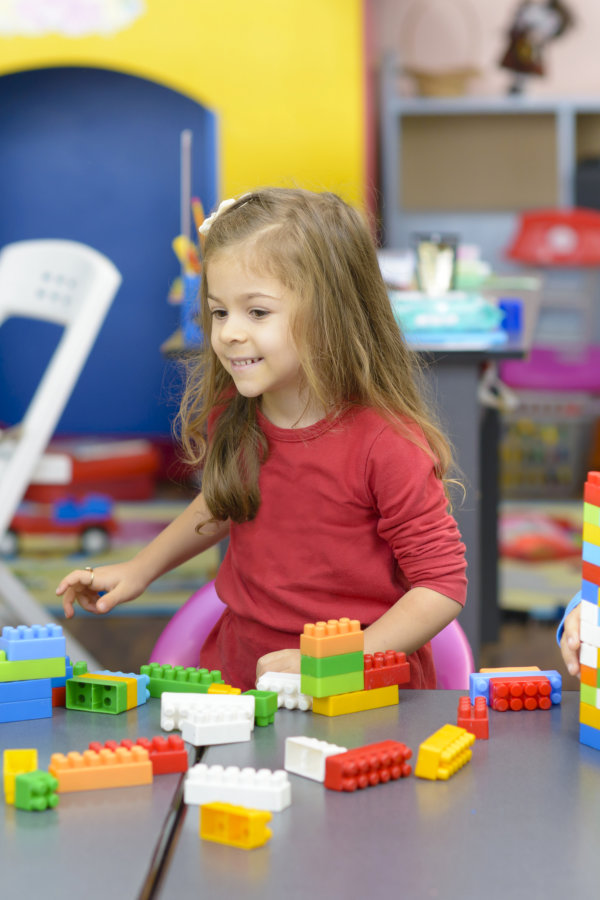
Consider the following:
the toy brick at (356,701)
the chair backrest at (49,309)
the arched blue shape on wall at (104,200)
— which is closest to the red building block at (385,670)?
the toy brick at (356,701)

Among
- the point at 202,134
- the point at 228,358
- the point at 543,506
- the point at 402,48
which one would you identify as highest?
the point at 402,48

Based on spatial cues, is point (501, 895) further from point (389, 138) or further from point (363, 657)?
point (389, 138)

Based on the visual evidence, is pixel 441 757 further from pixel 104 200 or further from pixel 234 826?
pixel 104 200

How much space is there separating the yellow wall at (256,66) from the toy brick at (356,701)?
277 cm

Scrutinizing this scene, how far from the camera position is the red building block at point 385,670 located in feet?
2.78

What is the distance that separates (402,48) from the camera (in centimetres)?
429

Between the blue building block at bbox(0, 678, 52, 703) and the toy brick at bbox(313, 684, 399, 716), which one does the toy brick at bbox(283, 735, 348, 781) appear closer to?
the toy brick at bbox(313, 684, 399, 716)

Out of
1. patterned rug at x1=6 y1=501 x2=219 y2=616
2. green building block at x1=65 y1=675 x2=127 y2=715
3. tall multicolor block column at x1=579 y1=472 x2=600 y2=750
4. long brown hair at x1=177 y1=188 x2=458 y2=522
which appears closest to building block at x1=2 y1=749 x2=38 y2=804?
green building block at x1=65 y1=675 x2=127 y2=715

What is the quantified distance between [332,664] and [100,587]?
0.37 m

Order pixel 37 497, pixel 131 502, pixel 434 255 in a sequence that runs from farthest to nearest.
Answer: pixel 131 502, pixel 37 497, pixel 434 255

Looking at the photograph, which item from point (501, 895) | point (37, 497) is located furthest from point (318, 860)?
point (37, 497)

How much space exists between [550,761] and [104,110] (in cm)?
341

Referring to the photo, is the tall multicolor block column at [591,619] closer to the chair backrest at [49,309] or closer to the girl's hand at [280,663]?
the girl's hand at [280,663]

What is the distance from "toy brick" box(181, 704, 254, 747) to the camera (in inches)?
30.5
